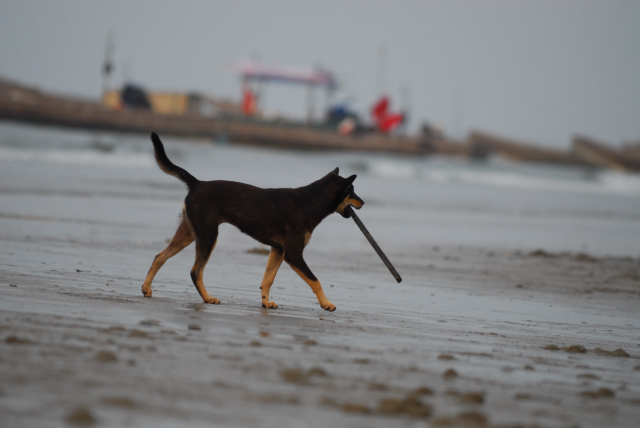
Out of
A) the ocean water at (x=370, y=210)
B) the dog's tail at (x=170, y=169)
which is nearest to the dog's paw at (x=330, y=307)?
the dog's tail at (x=170, y=169)

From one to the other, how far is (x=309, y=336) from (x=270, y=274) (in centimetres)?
155

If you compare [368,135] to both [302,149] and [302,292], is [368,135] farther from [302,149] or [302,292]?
[302,292]

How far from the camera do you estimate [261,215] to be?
7.14 metres

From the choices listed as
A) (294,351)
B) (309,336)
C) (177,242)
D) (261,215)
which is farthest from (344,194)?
(294,351)

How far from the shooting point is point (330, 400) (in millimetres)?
3930

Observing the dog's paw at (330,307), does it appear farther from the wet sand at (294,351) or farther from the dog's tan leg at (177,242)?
the dog's tan leg at (177,242)

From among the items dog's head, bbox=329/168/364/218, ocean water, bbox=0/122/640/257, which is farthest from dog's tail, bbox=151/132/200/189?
ocean water, bbox=0/122/640/257

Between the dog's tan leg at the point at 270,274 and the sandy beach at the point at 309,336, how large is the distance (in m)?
0.14

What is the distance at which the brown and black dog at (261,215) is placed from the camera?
23.2 feet

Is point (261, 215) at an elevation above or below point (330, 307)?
above

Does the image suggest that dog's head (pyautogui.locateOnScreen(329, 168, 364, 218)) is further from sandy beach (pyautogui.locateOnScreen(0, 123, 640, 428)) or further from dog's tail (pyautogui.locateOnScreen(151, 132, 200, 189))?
dog's tail (pyautogui.locateOnScreen(151, 132, 200, 189))

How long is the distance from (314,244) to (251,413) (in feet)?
31.9

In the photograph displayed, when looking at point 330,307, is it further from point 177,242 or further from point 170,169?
point 170,169

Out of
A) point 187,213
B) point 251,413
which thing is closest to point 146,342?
point 251,413
